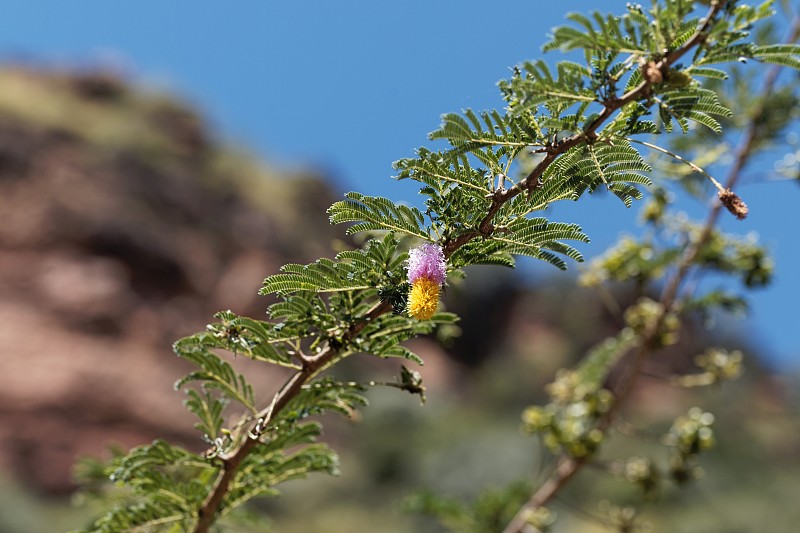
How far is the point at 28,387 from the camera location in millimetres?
12031

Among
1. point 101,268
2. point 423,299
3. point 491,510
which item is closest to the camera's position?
point 423,299

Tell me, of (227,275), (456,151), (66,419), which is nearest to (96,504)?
(456,151)

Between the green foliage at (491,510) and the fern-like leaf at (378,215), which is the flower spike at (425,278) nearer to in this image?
the fern-like leaf at (378,215)

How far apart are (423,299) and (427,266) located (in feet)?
0.24

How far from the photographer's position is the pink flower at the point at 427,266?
1599mm

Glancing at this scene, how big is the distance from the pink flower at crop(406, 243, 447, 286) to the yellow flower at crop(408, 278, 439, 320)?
17 mm

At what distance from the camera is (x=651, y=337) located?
133 inches

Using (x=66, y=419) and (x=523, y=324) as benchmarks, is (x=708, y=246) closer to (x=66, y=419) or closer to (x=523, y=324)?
(x=66, y=419)

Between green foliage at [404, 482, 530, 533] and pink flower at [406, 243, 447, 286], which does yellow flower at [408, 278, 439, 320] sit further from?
green foliage at [404, 482, 530, 533]

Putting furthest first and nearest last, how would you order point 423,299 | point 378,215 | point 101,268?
point 101,268 < point 378,215 < point 423,299

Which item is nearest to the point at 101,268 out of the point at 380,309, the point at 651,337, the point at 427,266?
the point at 651,337

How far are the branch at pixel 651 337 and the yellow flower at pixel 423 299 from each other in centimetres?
178

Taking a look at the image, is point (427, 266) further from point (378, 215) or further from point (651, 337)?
point (651, 337)

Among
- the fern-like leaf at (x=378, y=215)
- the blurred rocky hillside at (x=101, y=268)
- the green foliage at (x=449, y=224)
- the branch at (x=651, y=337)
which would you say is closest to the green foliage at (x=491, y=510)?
the branch at (x=651, y=337)
